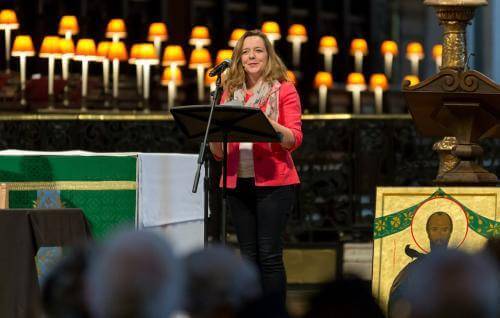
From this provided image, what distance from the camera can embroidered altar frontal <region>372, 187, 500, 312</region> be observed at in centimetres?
507

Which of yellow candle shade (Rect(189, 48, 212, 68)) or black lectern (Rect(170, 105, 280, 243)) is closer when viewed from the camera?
black lectern (Rect(170, 105, 280, 243))

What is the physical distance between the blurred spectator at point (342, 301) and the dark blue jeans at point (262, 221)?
3935mm

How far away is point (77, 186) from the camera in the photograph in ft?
19.0

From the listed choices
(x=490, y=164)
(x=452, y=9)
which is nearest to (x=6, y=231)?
(x=452, y=9)

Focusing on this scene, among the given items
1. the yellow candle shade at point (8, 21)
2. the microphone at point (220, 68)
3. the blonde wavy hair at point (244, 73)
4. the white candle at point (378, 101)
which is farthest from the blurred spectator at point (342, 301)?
the white candle at point (378, 101)

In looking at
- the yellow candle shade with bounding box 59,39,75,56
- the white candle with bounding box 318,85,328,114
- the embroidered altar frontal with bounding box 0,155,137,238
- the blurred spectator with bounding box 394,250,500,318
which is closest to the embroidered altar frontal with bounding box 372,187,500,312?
the embroidered altar frontal with bounding box 0,155,137,238

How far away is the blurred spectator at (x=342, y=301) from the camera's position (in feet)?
5.20

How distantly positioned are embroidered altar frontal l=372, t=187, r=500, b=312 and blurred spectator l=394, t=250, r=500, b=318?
357 cm

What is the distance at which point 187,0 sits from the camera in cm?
2027

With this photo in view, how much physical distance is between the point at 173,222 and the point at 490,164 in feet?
21.0

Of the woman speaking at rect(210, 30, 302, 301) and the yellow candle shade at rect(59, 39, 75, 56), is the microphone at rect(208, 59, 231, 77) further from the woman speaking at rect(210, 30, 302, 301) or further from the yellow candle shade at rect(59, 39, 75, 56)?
the yellow candle shade at rect(59, 39, 75, 56)

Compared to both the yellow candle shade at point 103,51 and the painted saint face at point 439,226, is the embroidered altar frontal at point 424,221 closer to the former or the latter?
the painted saint face at point 439,226

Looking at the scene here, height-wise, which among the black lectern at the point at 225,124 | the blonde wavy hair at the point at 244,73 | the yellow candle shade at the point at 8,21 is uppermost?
the yellow candle shade at the point at 8,21

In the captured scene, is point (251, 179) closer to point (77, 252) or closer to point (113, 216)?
point (113, 216)
